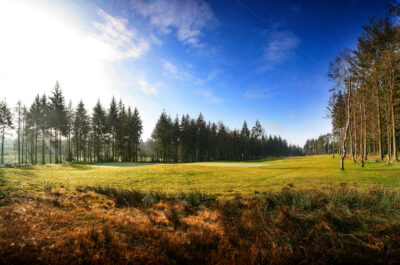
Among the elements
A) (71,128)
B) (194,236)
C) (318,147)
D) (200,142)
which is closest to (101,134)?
(71,128)

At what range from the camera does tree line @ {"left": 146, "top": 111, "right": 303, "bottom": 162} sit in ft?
187

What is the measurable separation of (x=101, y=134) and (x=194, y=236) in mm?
54349

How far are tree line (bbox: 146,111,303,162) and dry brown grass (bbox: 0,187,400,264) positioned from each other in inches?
2027

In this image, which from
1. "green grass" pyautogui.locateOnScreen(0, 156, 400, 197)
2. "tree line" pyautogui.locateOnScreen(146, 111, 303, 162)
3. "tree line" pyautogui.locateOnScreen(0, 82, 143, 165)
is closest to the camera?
"green grass" pyautogui.locateOnScreen(0, 156, 400, 197)

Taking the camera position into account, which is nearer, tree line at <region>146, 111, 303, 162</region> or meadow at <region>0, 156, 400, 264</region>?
meadow at <region>0, 156, 400, 264</region>

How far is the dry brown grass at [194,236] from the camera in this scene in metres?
2.80

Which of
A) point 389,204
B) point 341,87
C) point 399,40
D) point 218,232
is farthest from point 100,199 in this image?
point 399,40

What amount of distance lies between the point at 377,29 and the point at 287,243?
31.3 meters

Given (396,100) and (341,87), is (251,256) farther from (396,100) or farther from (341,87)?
(396,100)

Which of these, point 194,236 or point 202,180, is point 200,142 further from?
point 194,236

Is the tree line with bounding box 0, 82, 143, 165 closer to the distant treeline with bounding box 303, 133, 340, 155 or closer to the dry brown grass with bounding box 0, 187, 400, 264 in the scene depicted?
the dry brown grass with bounding box 0, 187, 400, 264

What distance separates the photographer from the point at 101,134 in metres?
48.5

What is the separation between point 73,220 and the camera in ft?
13.7

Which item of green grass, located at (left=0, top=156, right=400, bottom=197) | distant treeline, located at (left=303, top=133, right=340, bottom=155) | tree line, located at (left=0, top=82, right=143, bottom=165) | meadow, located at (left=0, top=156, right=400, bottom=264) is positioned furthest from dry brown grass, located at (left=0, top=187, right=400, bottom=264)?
distant treeline, located at (left=303, top=133, right=340, bottom=155)
